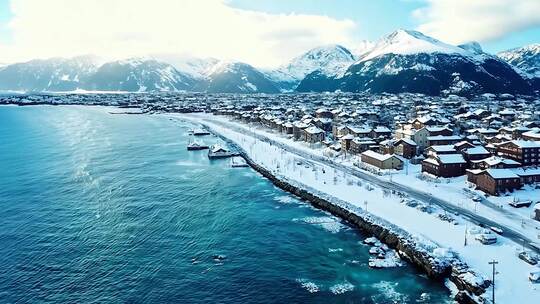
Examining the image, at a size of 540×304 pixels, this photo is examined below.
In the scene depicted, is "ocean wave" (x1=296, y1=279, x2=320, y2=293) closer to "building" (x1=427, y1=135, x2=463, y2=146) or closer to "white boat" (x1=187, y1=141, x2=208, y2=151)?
"building" (x1=427, y1=135, x2=463, y2=146)

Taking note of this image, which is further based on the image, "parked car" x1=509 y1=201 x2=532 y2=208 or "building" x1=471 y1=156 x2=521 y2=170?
"building" x1=471 y1=156 x2=521 y2=170

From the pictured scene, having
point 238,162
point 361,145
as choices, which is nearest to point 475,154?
point 361,145

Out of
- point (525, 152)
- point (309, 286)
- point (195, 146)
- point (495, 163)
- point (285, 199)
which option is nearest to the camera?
point (309, 286)

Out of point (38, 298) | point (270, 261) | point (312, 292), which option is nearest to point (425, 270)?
point (312, 292)

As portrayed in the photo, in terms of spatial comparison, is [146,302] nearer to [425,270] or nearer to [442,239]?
[425,270]

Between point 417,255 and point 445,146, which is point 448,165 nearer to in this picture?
point 445,146

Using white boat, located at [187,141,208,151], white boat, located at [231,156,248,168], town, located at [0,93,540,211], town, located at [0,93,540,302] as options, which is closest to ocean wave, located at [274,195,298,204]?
town, located at [0,93,540,302]
